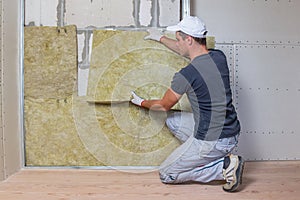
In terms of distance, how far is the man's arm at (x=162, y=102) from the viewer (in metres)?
2.45

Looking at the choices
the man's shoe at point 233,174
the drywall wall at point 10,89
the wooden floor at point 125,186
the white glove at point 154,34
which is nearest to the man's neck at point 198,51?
the white glove at point 154,34

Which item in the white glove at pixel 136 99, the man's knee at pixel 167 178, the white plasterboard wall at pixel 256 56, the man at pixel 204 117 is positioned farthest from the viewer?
the white plasterboard wall at pixel 256 56

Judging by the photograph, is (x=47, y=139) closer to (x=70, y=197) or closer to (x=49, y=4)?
(x=70, y=197)

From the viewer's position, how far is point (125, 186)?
2.45 m

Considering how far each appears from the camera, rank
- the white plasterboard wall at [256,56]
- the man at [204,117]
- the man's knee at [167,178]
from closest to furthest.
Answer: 1. the man at [204,117]
2. the man's knee at [167,178]
3. the white plasterboard wall at [256,56]

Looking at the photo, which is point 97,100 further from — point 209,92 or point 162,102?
point 209,92

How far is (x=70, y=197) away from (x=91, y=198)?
127 mm

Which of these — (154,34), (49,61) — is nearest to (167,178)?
(154,34)

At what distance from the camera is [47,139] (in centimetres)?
285

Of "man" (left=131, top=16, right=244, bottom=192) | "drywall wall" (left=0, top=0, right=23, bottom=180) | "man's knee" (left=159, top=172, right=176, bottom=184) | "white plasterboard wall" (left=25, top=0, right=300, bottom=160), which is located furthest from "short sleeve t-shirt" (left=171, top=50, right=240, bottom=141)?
"drywall wall" (left=0, top=0, right=23, bottom=180)

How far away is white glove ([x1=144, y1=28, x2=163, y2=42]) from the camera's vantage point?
2.81 metres

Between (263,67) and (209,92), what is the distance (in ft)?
3.03

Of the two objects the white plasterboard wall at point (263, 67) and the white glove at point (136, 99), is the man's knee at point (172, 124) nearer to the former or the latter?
the white glove at point (136, 99)

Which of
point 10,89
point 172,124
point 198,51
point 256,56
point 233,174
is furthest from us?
point 256,56
